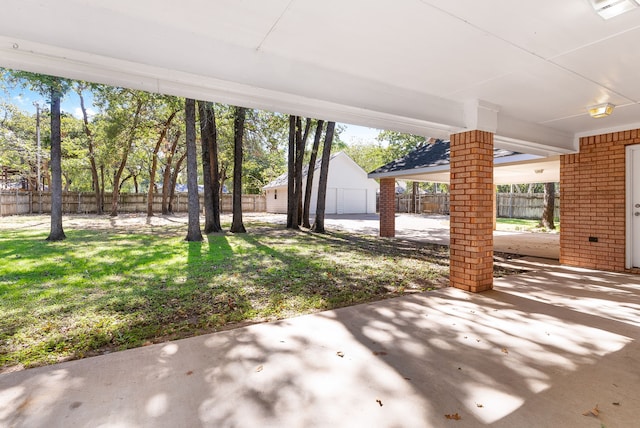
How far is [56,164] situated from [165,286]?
6.78 meters

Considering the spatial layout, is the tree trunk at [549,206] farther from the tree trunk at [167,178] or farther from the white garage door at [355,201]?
the tree trunk at [167,178]

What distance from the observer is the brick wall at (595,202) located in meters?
5.82

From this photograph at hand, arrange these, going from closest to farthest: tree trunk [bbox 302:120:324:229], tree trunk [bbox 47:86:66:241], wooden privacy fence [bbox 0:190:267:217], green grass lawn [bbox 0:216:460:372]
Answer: green grass lawn [bbox 0:216:460:372], tree trunk [bbox 47:86:66:241], tree trunk [bbox 302:120:324:229], wooden privacy fence [bbox 0:190:267:217]

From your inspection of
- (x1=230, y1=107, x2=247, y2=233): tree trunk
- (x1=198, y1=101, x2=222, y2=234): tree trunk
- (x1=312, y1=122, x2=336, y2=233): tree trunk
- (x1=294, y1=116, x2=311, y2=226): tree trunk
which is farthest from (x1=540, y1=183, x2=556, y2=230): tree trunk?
(x1=198, y1=101, x2=222, y2=234): tree trunk

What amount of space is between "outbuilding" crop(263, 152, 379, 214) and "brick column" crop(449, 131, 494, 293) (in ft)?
69.4

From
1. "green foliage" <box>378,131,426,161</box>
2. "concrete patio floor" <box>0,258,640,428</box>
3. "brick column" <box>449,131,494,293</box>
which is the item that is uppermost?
"green foliage" <box>378,131,426,161</box>

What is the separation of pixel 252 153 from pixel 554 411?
48.6ft

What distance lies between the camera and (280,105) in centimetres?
362

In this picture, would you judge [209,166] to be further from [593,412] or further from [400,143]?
[400,143]

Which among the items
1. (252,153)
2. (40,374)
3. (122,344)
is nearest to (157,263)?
(122,344)

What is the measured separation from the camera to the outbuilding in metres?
26.9

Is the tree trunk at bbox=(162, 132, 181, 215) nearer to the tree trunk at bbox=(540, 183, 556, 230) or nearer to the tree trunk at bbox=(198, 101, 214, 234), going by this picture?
the tree trunk at bbox=(198, 101, 214, 234)

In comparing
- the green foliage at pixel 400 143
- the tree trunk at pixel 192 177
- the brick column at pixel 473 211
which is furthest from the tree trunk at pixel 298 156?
the green foliage at pixel 400 143

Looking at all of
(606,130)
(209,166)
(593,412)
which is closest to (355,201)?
(209,166)
